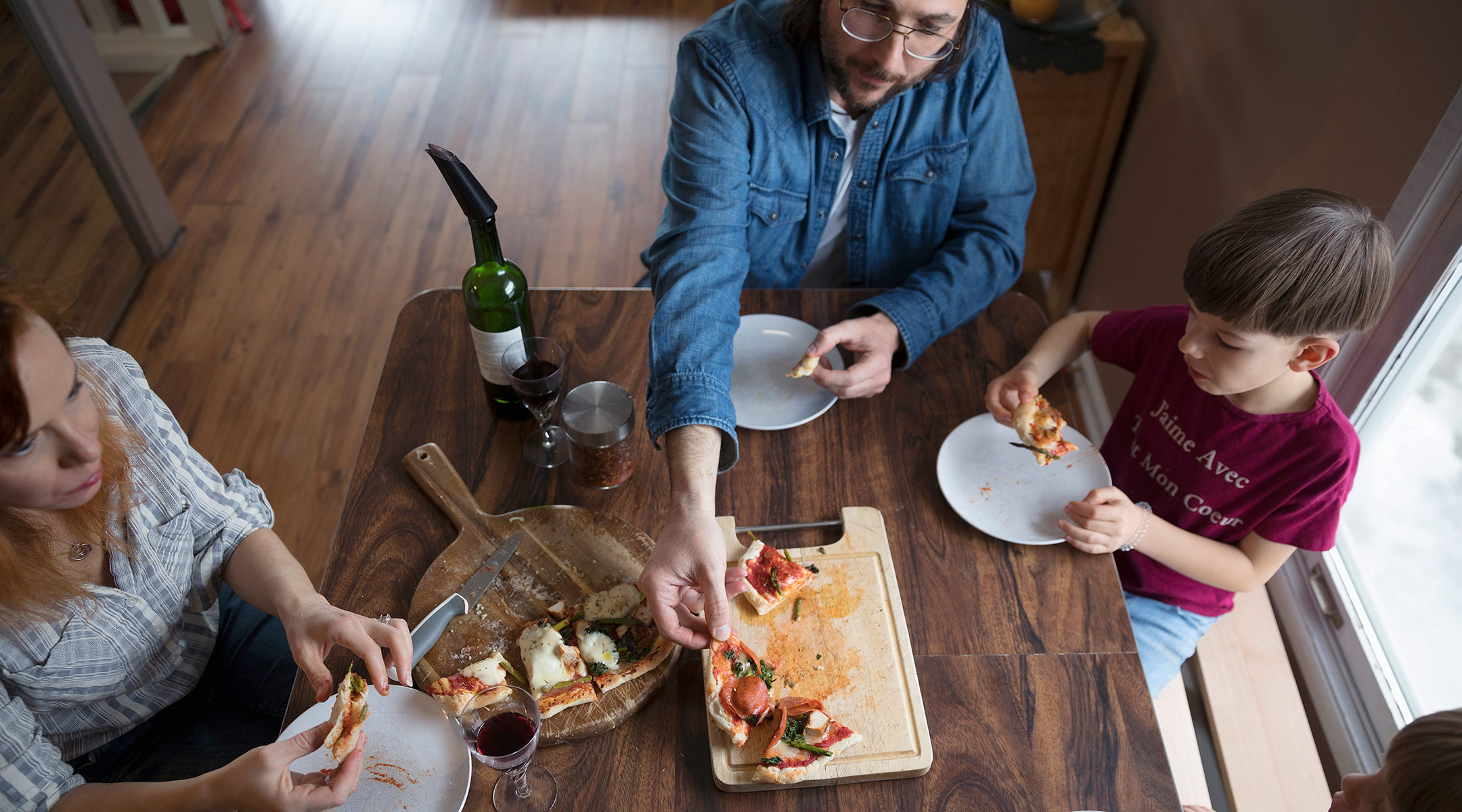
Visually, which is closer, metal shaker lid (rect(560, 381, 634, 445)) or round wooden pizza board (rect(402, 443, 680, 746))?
round wooden pizza board (rect(402, 443, 680, 746))

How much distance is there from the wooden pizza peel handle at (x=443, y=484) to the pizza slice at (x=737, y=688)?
42 cm

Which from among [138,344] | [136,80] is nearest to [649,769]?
[138,344]

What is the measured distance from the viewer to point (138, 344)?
3.08 meters

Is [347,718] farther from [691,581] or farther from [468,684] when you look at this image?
[691,581]

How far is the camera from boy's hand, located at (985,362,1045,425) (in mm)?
1474

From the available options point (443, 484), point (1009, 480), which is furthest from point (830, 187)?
point (443, 484)

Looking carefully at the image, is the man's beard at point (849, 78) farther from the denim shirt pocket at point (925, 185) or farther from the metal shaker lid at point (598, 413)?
the metal shaker lid at point (598, 413)

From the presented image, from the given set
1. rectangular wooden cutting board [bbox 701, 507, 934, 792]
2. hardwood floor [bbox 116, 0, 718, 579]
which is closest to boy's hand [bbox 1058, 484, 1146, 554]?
rectangular wooden cutting board [bbox 701, 507, 934, 792]

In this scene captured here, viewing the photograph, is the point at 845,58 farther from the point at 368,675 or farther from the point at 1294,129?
the point at 368,675

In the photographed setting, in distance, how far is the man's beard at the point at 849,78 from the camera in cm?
A: 151

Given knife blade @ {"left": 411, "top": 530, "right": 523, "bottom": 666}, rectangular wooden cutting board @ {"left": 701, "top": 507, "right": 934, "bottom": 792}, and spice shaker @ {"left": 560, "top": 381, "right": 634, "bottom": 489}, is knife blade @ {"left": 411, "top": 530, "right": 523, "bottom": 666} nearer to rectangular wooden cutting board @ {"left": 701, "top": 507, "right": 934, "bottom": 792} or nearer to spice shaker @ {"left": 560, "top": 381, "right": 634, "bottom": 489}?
spice shaker @ {"left": 560, "top": 381, "right": 634, "bottom": 489}

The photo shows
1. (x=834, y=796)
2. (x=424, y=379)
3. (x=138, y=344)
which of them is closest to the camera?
(x=834, y=796)

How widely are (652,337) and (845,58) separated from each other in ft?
1.89

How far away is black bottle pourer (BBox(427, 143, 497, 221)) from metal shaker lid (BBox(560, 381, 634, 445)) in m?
0.30
